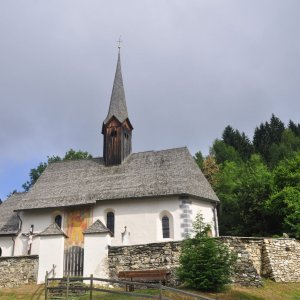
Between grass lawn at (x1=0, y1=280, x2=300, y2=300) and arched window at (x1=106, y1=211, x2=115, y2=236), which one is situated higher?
arched window at (x1=106, y1=211, x2=115, y2=236)

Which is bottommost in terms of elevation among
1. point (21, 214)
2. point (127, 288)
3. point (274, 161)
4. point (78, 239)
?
point (127, 288)

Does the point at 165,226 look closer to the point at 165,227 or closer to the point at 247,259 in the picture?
the point at 165,227

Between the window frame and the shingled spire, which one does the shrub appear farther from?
the shingled spire

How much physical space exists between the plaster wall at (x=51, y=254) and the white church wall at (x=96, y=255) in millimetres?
1604

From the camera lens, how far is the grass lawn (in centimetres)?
1693

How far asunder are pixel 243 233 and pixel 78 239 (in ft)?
52.3

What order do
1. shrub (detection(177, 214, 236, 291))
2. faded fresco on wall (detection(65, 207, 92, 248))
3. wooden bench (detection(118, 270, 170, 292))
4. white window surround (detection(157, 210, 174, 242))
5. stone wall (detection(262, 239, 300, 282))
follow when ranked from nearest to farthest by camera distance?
shrub (detection(177, 214, 236, 291))
wooden bench (detection(118, 270, 170, 292))
stone wall (detection(262, 239, 300, 282))
white window surround (detection(157, 210, 174, 242))
faded fresco on wall (detection(65, 207, 92, 248))

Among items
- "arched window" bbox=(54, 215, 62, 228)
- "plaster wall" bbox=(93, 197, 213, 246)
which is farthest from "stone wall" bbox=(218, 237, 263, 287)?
"arched window" bbox=(54, 215, 62, 228)

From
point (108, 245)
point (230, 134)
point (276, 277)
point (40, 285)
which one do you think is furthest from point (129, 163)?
point (230, 134)

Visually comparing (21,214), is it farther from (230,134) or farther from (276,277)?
(230,134)

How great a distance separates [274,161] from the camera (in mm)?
56031

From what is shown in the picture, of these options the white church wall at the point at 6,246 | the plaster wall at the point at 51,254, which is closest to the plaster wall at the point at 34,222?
the white church wall at the point at 6,246

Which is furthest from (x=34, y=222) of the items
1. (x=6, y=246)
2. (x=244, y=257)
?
(x=244, y=257)

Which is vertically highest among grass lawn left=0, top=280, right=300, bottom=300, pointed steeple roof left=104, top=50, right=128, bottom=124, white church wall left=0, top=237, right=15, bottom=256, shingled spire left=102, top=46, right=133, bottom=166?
pointed steeple roof left=104, top=50, right=128, bottom=124
